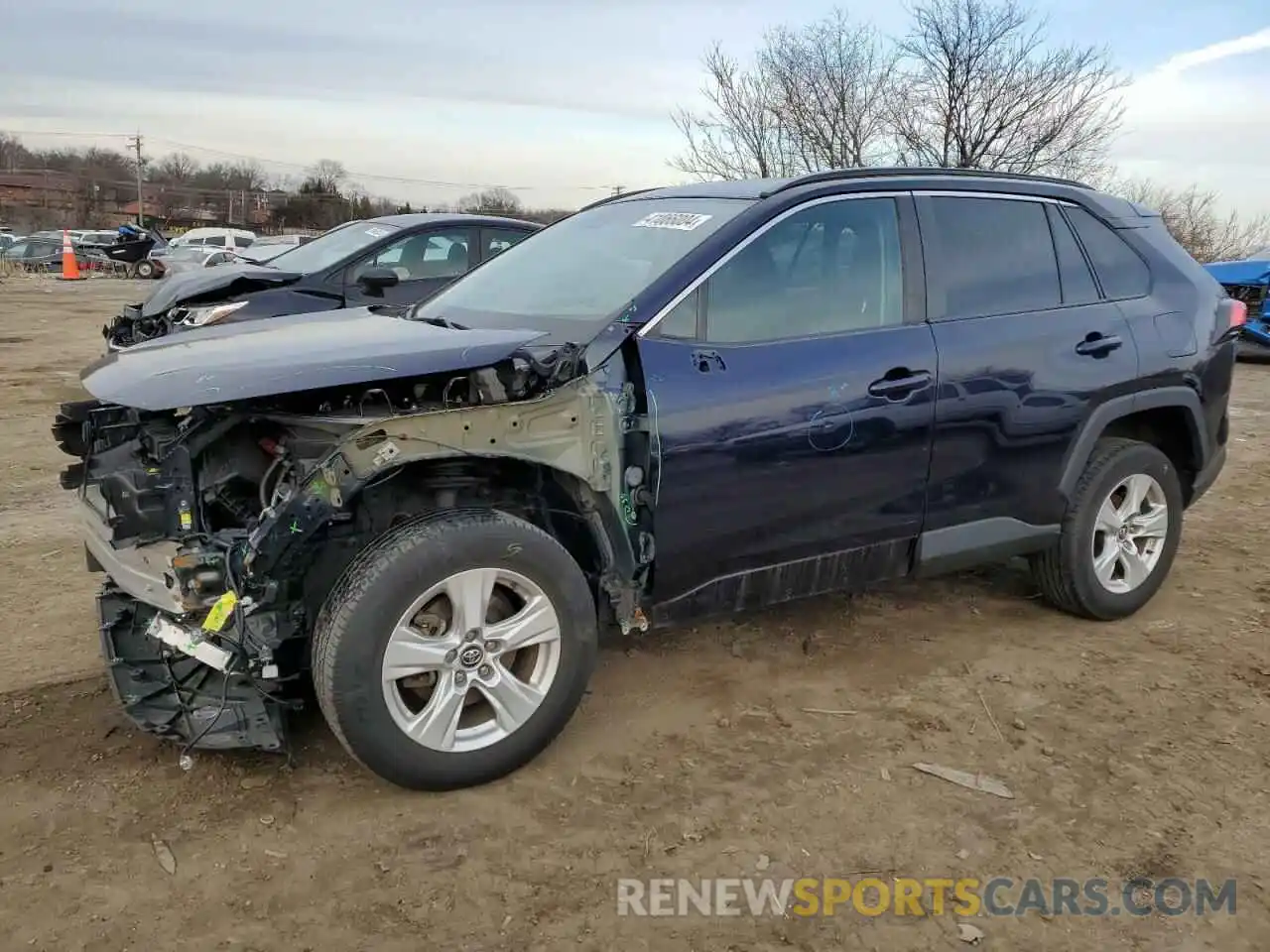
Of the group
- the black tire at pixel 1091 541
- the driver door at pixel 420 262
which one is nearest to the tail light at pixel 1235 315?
the black tire at pixel 1091 541

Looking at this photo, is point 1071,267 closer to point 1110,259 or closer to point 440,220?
point 1110,259

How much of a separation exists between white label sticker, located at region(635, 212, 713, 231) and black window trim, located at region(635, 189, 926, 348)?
25 cm

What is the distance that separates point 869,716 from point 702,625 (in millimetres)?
966

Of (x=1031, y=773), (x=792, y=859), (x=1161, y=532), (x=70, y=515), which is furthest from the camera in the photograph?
(x=70, y=515)

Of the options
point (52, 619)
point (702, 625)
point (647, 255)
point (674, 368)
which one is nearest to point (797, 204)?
point (647, 255)

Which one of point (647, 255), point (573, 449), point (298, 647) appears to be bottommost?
point (298, 647)

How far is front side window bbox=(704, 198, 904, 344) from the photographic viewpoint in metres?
3.36

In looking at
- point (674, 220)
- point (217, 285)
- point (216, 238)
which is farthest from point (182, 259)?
point (674, 220)

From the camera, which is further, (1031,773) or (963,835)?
(1031,773)

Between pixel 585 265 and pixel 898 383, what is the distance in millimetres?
1257

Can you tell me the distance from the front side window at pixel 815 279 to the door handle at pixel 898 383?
0.65ft

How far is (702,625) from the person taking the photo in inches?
170

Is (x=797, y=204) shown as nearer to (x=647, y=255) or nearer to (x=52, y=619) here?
(x=647, y=255)

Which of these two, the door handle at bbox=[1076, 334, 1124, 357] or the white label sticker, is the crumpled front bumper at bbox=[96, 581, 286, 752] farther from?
the door handle at bbox=[1076, 334, 1124, 357]
